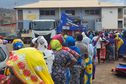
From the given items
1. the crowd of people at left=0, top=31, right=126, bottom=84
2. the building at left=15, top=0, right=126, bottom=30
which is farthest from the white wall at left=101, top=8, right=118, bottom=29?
the crowd of people at left=0, top=31, right=126, bottom=84

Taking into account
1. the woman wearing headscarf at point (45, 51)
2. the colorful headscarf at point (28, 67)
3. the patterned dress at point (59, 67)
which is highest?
the colorful headscarf at point (28, 67)

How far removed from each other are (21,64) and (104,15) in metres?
68.9

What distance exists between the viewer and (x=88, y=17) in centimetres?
6950

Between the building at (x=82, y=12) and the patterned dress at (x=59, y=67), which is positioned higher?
the building at (x=82, y=12)

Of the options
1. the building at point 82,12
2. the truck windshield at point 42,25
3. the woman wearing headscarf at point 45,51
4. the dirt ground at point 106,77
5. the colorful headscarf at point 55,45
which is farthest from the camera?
the building at point 82,12

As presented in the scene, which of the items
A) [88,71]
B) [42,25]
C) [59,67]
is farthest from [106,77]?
[42,25]

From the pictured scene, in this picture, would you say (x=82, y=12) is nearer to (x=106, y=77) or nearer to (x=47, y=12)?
(x=47, y=12)

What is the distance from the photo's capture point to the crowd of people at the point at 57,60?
7.77 ft

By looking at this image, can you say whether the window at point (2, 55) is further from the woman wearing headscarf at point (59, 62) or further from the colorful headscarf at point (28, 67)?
the colorful headscarf at point (28, 67)

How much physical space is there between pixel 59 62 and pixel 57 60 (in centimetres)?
6

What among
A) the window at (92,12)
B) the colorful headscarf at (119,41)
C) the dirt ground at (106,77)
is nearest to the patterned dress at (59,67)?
the dirt ground at (106,77)

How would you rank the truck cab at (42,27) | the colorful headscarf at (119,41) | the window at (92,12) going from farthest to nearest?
the window at (92,12) < the truck cab at (42,27) < the colorful headscarf at (119,41)

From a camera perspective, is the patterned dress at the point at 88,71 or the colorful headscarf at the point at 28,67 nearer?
the colorful headscarf at the point at 28,67

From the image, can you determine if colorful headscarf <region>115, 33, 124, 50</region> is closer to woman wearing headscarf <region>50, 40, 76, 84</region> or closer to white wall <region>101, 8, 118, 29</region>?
woman wearing headscarf <region>50, 40, 76, 84</region>
